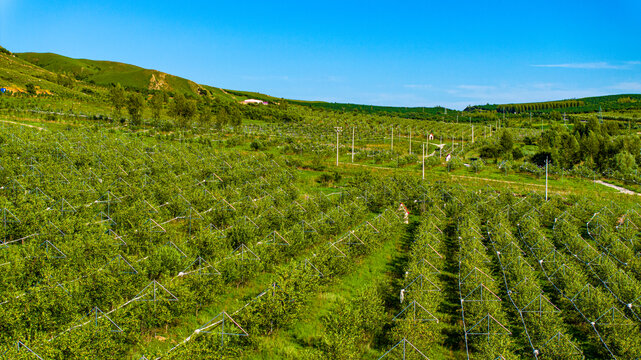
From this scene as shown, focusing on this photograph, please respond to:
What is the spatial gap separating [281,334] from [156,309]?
5.74 meters

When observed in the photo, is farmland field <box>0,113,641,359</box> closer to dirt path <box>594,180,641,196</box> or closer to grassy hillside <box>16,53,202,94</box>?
dirt path <box>594,180,641,196</box>

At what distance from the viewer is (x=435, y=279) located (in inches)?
866

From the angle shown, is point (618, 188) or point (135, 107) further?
point (135, 107)

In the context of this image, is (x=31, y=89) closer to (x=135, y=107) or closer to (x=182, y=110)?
(x=135, y=107)

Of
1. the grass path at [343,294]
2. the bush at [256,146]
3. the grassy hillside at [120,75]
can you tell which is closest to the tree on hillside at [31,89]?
the bush at [256,146]

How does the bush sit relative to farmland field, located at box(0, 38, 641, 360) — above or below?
above

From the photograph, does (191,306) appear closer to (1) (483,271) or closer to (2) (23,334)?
(2) (23,334)

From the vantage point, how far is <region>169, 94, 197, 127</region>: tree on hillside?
8269 cm

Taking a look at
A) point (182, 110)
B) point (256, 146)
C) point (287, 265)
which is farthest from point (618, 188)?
point (182, 110)

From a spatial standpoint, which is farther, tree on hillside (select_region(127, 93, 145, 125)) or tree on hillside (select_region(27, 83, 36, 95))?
tree on hillside (select_region(27, 83, 36, 95))

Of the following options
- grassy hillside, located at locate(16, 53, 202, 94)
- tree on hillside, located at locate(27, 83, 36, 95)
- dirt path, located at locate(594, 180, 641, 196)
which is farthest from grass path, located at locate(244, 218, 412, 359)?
grassy hillside, located at locate(16, 53, 202, 94)

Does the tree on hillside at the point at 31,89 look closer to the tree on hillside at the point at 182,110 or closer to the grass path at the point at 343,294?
the tree on hillside at the point at 182,110

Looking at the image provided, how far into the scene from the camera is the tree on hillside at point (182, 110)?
271ft

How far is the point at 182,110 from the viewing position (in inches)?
3268
